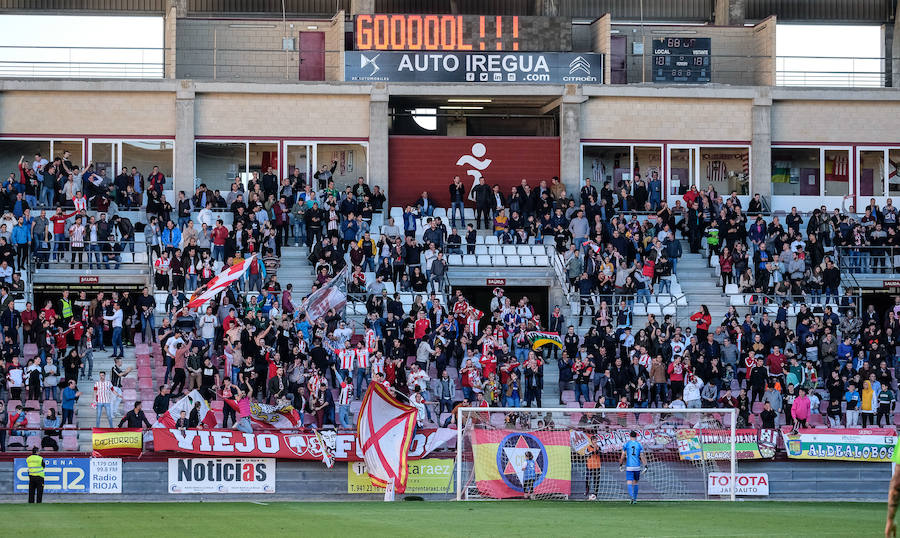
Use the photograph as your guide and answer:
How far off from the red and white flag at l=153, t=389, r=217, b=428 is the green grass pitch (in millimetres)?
4020

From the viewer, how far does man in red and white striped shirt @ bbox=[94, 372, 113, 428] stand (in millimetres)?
28797

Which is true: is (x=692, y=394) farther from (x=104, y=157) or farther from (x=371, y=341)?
(x=104, y=157)

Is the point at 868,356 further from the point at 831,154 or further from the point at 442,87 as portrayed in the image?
the point at 442,87

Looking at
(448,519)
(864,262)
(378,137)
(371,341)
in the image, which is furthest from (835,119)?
(448,519)

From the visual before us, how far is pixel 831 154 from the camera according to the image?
4316 cm

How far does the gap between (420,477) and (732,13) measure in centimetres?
2422

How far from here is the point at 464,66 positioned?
4116 centimetres

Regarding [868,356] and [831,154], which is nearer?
[868,356]

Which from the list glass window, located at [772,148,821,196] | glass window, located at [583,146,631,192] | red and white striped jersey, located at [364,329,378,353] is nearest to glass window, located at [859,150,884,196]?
glass window, located at [772,148,821,196]

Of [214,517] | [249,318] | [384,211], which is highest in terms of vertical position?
[384,211]

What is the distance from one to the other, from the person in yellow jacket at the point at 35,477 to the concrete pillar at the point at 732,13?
29073mm

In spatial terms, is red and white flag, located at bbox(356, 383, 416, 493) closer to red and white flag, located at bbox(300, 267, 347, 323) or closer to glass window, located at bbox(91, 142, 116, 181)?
red and white flag, located at bbox(300, 267, 347, 323)

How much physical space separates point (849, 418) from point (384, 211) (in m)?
16.3

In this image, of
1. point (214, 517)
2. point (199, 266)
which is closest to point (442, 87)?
point (199, 266)
